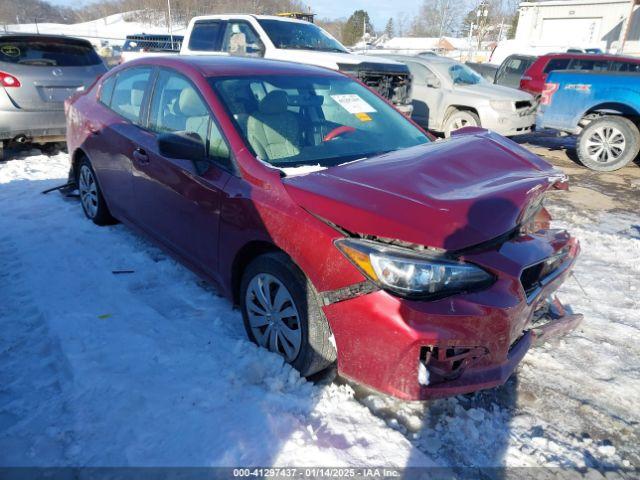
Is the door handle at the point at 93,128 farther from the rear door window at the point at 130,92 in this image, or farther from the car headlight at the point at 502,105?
the car headlight at the point at 502,105

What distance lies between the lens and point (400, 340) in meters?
2.07

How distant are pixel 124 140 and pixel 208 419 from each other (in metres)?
2.50

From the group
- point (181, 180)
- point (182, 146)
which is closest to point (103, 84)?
point (181, 180)

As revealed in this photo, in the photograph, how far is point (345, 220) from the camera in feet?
7.39

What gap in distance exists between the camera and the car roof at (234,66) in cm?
331

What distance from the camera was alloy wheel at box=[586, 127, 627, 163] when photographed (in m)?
7.53

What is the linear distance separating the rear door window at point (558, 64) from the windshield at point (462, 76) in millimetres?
1479

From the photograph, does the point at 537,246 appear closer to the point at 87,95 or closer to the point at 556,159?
the point at 87,95

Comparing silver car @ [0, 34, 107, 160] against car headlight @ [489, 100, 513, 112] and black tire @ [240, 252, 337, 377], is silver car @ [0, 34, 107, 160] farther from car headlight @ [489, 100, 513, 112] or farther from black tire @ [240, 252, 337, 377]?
car headlight @ [489, 100, 513, 112]

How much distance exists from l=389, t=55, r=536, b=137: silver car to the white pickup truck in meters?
1.28

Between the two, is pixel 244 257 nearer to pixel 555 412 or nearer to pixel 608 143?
pixel 555 412

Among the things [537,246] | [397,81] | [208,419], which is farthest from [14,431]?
[397,81]

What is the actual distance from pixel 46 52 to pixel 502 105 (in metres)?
7.73

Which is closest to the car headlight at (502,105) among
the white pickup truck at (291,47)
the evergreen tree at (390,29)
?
the white pickup truck at (291,47)
